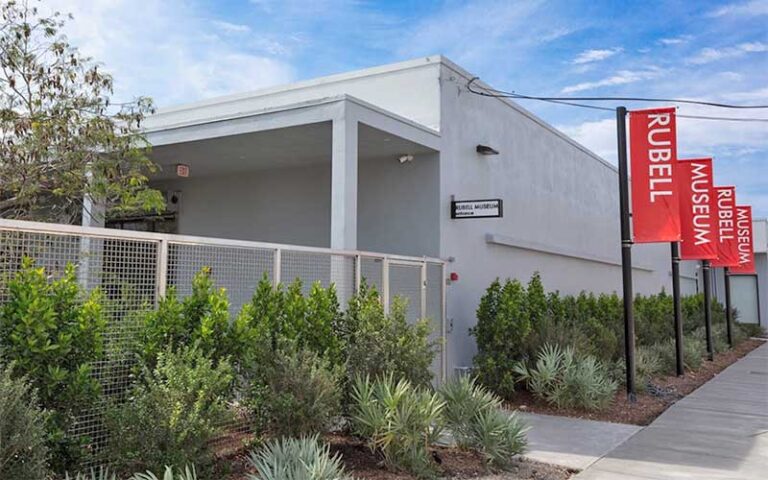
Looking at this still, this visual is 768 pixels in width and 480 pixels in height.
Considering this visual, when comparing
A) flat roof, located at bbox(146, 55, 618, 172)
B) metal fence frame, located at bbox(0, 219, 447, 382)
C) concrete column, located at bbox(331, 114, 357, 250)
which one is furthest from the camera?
flat roof, located at bbox(146, 55, 618, 172)

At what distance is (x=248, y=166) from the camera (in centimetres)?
1353

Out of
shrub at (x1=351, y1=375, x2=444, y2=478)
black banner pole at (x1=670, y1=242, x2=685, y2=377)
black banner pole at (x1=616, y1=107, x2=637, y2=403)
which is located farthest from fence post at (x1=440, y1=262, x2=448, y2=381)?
black banner pole at (x1=670, y1=242, x2=685, y2=377)

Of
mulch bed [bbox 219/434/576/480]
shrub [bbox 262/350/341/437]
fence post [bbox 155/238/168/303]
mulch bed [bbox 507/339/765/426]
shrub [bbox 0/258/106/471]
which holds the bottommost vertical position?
mulch bed [bbox 507/339/765/426]

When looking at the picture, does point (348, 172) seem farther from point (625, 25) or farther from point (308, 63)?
point (625, 25)

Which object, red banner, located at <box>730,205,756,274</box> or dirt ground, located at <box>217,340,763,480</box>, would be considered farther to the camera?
red banner, located at <box>730,205,756,274</box>

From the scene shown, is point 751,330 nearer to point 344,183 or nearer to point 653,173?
point 653,173

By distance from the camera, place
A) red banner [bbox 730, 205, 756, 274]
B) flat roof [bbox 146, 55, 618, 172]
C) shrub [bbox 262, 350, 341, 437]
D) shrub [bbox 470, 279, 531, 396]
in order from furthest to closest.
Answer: red banner [bbox 730, 205, 756, 274], flat roof [bbox 146, 55, 618, 172], shrub [bbox 470, 279, 531, 396], shrub [bbox 262, 350, 341, 437]

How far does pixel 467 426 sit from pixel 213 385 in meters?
2.79

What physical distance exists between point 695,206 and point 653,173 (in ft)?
17.2

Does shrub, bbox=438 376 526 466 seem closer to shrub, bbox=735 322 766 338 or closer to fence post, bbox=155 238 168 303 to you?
fence post, bbox=155 238 168 303

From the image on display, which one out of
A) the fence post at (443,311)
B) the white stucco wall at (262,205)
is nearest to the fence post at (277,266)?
the fence post at (443,311)

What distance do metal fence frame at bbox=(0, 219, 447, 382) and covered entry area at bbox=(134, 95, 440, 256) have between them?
0.64m

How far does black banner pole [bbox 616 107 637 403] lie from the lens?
1039 centimetres

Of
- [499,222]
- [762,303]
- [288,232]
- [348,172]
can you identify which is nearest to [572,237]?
[499,222]
